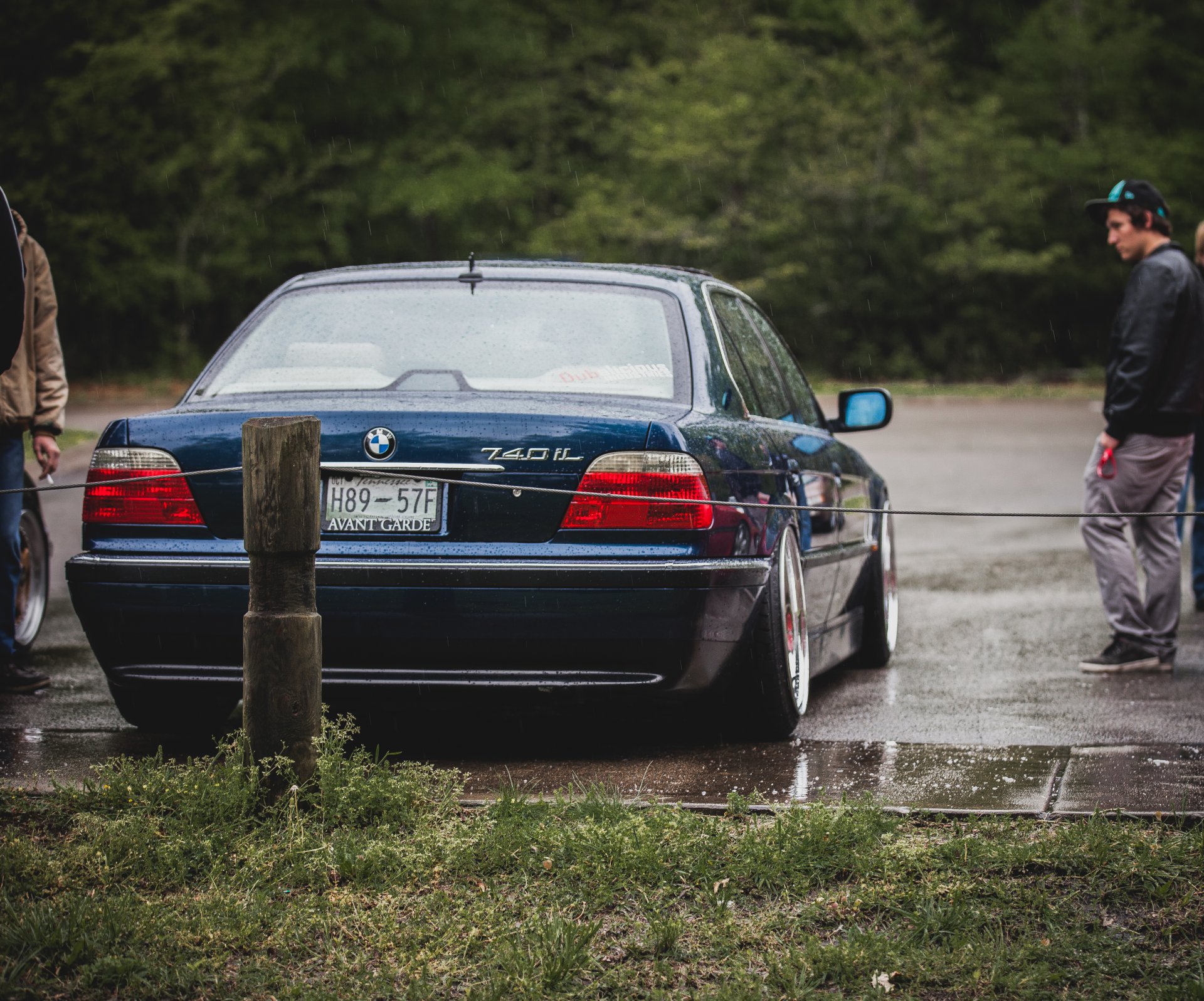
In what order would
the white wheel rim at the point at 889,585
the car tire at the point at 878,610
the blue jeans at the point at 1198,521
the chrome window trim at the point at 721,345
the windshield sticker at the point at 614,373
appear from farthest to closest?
the blue jeans at the point at 1198,521
the white wheel rim at the point at 889,585
the car tire at the point at 878,610
the chrome window trim at the point at 721,345
the windshield sticker at the point at 614,373

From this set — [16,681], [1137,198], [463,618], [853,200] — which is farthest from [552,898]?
[853,200]

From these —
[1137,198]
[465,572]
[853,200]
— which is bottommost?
[465,572]

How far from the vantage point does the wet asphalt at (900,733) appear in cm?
449

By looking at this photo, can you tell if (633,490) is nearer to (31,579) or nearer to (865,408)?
(865,408)

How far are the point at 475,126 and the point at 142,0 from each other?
1330 cm

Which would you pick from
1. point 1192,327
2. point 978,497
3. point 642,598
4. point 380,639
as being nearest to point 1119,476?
point 1192,327

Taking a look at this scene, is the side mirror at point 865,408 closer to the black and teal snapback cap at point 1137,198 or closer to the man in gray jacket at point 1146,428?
the man in gray jacket at point 1146,428

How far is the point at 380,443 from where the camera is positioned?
4.65 m

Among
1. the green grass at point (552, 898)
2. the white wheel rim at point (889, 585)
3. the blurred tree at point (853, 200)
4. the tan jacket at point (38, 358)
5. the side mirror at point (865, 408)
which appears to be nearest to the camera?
the green grass at point (552, 898)

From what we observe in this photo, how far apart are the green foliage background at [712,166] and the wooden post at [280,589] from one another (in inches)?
1472

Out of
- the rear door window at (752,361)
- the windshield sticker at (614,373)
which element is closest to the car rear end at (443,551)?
the windshield sticker at (614,373)

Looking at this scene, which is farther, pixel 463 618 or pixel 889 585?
pixel 889 585

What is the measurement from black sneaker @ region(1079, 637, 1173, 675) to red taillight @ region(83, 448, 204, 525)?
155 inches

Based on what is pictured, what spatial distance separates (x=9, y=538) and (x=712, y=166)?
130ft
